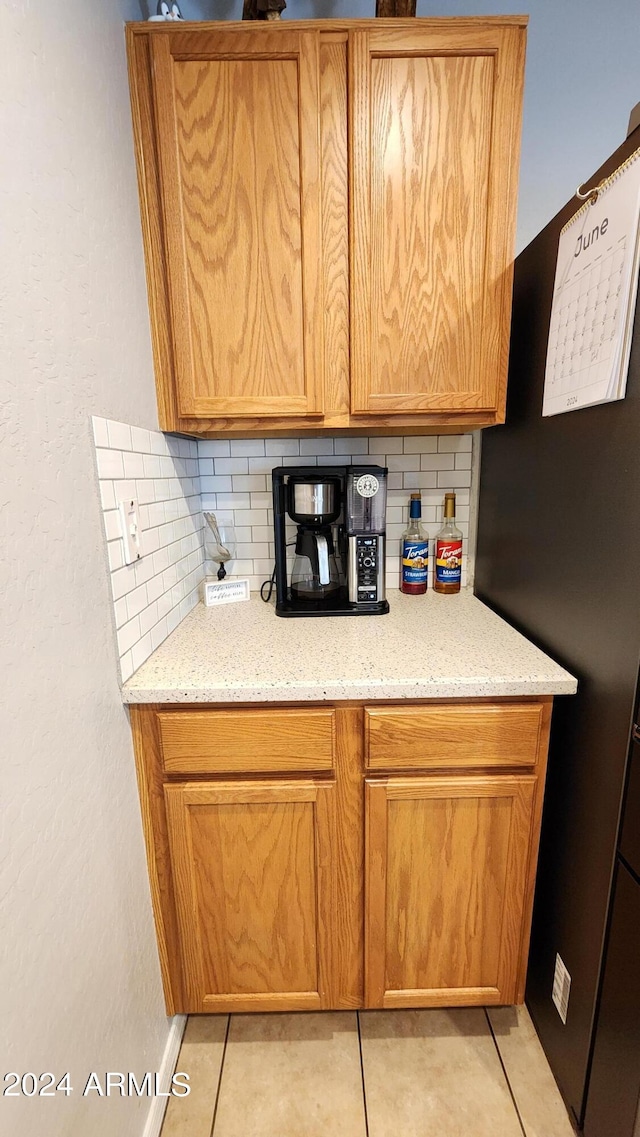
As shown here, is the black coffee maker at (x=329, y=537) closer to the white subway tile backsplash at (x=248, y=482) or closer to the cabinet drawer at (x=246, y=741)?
the white subway tile backsplash at (x=248, y=482)

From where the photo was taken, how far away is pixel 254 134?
1.02 metres

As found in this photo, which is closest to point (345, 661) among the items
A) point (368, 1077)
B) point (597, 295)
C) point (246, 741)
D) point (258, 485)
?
point (246, 741)

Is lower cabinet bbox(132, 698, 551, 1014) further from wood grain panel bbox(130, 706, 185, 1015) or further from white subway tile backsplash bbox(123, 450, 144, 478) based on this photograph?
white subway tile backsplash bbox(123, 450, 144, 478)

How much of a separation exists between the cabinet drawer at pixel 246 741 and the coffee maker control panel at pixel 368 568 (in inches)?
16.6

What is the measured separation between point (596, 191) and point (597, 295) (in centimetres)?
17

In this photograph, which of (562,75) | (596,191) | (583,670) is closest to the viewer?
(596,191)

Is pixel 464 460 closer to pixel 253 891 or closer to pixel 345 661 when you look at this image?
pixel 345 661

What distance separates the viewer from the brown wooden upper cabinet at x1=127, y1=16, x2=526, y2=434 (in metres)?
0.99

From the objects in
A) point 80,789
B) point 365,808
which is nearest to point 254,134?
point 80,789

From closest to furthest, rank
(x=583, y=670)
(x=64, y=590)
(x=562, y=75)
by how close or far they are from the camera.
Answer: (x=64, y=590)
(x=583, y=670)
(x=562, y=75)

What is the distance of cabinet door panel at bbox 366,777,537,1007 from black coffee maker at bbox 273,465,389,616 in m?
0.49

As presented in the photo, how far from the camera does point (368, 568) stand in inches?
50.6

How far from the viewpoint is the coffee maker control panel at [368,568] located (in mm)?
1272

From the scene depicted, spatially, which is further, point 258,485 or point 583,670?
point 258,485
